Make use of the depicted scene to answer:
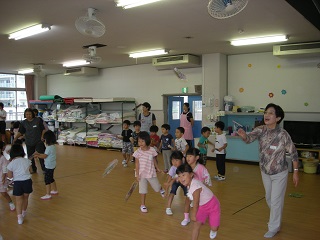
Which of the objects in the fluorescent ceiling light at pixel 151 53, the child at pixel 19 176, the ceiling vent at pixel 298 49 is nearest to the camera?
the child at pixel 19 176

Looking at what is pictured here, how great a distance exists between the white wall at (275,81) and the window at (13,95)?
9.86 metres

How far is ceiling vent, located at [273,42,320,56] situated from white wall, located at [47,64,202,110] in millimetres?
2744

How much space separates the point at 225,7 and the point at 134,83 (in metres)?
7.88

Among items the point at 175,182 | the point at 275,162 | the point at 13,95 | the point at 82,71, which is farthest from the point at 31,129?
the point at 13,95

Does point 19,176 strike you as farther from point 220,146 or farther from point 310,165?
point 310,165

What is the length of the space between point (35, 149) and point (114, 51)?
346 cm

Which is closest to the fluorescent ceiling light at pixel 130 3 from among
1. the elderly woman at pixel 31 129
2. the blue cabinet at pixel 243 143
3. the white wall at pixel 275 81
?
the elderly woman at pixel 31 129

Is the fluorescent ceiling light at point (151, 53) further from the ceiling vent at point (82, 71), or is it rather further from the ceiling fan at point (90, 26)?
the ceiling fan at point (90, 26)

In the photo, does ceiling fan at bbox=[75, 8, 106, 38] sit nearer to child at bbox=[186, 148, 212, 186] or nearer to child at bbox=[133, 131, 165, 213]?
child at bbox=[133, 131, 165, 213]

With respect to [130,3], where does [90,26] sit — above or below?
below

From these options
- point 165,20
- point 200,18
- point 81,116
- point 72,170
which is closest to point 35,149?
point 72,170

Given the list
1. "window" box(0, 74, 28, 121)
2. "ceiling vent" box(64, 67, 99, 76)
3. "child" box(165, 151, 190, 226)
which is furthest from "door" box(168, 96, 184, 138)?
"window" box(0, 74, 28, 121)

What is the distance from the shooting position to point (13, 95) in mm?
13727

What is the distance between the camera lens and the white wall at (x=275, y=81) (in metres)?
7.51
